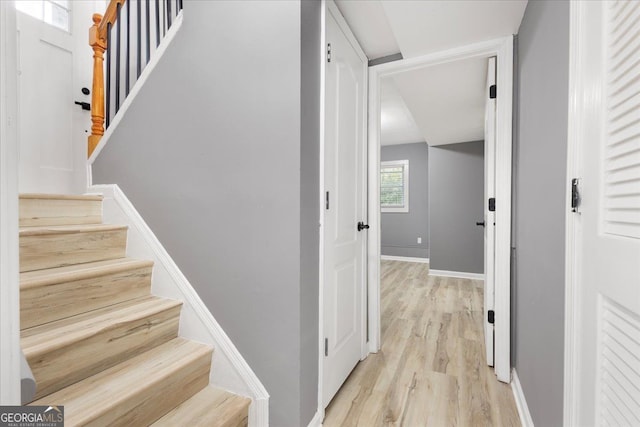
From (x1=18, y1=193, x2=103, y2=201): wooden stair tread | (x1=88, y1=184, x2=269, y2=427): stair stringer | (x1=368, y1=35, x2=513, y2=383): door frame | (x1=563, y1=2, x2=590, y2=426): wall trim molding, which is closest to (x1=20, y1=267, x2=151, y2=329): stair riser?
(x1=88, y1=184, x2=269, y2=427): stair stringer

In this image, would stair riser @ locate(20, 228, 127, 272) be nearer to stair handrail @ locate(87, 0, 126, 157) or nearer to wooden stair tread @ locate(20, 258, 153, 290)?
wooden stair tread @ locate(20, 258, 153, 290)

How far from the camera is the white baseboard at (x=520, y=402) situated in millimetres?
1383

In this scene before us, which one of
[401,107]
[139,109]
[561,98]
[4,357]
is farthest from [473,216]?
[4,357]

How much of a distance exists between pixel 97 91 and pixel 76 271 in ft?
4.24

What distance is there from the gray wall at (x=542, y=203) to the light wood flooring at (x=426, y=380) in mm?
252

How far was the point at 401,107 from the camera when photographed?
154 inches

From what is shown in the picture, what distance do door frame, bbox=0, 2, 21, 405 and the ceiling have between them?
1.63 m

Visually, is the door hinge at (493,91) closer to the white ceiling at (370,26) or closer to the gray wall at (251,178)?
the white ceiling at (370,26)

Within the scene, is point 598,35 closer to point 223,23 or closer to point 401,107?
point 223,23

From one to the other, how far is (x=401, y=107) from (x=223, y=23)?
3.00 meters

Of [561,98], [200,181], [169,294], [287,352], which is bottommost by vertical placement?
[287,352]

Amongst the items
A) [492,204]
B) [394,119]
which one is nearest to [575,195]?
[492,204]

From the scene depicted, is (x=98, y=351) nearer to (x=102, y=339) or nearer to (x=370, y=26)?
(x=102, y=339)

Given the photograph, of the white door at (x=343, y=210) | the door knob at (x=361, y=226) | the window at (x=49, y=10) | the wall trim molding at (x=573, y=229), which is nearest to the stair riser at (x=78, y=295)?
the white door at (x=343, y=210)
